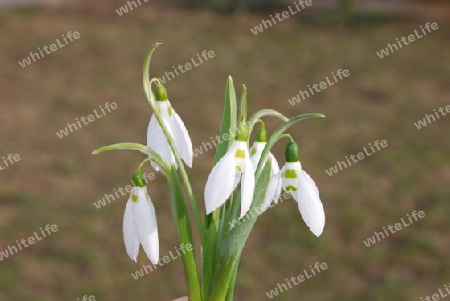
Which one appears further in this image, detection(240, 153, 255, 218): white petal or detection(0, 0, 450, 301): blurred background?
detection(0, 0, 450, 301): blurred background

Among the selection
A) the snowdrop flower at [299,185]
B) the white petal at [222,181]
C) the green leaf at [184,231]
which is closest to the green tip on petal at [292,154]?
the snowdrop flower at [299,185]

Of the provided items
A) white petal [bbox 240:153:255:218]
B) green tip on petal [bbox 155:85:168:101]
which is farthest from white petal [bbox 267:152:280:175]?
green tip on petal [bbox 155:85:168:101]

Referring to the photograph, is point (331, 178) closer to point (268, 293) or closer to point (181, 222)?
point (268, 293)

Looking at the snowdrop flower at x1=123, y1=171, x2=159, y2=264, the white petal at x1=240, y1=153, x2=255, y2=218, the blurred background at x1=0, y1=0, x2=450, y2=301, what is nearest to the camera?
the white petal at x1=240, y1=153, x2=255, y2=218

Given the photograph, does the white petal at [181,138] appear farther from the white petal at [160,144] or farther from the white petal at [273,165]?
the white petal at [273,165]

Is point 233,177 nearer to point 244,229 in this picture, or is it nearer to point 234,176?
point 234,176

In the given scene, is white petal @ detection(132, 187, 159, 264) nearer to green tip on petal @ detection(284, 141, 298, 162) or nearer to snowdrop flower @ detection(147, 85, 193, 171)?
snowdrop flower @ detection(147, 85, 193, 171)

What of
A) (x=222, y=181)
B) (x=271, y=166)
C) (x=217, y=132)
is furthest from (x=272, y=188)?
(x=217, y=132)

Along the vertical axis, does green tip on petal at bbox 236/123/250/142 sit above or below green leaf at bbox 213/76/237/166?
below
